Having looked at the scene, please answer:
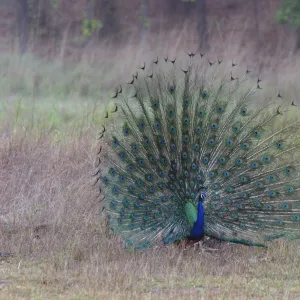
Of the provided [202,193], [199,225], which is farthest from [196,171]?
[199,225]

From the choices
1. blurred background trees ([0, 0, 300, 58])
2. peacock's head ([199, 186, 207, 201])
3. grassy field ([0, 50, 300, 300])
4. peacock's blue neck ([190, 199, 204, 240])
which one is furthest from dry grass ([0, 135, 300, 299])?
blurred background trees ([0, 0, 300, 58])

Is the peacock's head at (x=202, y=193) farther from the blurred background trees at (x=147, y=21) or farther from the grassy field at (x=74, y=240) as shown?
the blurred background trees at (x=147, y=21)

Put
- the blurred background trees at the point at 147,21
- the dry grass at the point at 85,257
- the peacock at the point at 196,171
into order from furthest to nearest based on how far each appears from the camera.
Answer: the blurred background trees at the point at 147,21 < the peacock at the point at 196,171 < the dry grass at the point at 85,257

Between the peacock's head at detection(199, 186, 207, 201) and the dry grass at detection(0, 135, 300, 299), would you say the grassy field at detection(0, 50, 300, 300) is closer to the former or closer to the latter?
the dry grass at detection(0, 135, 300, 299)

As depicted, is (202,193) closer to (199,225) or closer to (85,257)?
(199,225)

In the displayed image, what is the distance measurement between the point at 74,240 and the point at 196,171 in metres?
1.40

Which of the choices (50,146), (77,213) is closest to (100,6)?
(50,146)

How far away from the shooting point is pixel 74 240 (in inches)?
324

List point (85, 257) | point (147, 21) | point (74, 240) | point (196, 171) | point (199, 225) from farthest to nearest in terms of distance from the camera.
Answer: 1. point (147, 21)
2. point (74, 240)
3. point (196, 171)
4. point (85, 257)
5. point (199, 225)

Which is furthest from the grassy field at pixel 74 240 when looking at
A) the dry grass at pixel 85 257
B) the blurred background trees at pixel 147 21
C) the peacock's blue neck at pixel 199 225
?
the blurred background trees at pixel 147 21

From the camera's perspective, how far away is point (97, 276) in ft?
22.7

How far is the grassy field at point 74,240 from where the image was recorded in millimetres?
6707

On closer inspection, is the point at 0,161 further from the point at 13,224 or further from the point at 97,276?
the point at 97,276

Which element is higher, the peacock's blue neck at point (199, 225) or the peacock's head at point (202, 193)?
the peacock's head at point (202, 193)
